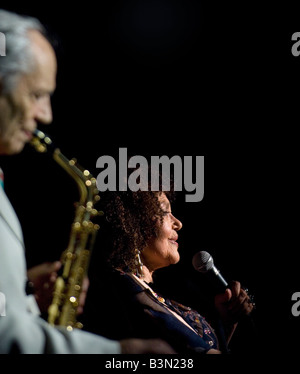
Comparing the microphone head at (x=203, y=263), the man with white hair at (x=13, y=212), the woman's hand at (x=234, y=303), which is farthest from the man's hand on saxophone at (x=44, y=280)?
the woman's hand at (x=234, y=303)

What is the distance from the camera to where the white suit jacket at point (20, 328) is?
85cm

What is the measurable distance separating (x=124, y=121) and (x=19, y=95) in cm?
167

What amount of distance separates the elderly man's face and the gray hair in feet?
0.05

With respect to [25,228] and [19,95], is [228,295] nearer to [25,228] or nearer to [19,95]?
[25,228]

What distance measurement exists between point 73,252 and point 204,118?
59.9 inches

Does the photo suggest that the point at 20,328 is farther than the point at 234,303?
No

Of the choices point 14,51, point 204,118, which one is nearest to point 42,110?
point 14,51

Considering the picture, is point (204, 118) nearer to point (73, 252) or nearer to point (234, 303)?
point (234, 303)

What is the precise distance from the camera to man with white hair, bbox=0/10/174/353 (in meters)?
0.87

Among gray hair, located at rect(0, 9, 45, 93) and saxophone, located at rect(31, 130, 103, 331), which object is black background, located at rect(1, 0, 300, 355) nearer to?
saxophone, located at rect(31, 130, 103, 331)

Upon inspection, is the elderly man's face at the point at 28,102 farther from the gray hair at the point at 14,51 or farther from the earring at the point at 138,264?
the earring at the point at 138,264

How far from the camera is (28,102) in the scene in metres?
1.06

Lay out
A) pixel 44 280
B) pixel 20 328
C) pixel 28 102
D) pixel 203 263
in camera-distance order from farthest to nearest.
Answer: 1. pixel 203 263
2. pixel 44 280
3. pixel 28 102
4. pixel 20 328
